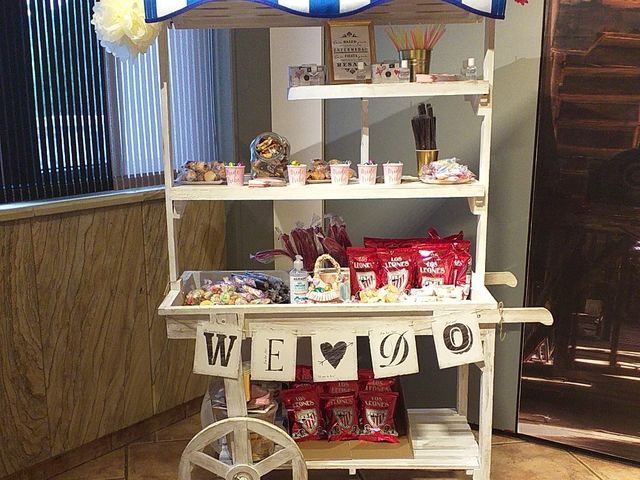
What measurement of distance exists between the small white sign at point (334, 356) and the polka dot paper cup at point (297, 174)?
1.52 feet

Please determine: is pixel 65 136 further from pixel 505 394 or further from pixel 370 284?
pixel 505 394

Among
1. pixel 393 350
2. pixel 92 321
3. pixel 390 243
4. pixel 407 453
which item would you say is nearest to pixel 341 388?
pixel 407 453

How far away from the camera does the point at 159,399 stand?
9.77 ft

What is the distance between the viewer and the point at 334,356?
2088 mm

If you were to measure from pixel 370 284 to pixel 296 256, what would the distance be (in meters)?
0.26

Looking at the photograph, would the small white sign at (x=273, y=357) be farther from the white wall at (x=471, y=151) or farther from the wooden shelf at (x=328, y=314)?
the white wall at (x=471, y=151)

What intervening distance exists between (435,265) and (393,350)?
337mm

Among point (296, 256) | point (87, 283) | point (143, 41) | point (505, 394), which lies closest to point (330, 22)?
point (143, 41)

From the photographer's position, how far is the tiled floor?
263cm

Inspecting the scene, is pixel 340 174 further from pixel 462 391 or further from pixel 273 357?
pixel 462 391

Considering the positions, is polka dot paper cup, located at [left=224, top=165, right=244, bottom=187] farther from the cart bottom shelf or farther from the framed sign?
the cart bottom shelf

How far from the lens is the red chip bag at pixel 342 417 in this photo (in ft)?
7.84

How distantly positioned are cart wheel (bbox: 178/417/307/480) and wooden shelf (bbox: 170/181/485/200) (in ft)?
2.25

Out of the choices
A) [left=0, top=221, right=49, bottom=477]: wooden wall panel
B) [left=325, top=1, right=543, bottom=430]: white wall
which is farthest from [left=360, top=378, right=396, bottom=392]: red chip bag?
[left=0, top=221, right=49, bottom=477]: wooden wall panel
